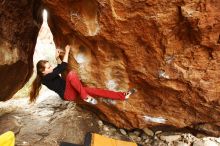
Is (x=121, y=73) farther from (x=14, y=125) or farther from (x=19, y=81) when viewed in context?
(x=19, y=81)

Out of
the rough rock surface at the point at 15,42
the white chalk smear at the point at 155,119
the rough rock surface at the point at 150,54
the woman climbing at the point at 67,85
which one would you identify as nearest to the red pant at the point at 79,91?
the woman climbing at the point at 67,85

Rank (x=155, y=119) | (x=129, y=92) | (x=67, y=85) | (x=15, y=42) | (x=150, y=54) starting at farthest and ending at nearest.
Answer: (x=15, y=42), (x=155, y=119), (x=129, y=92), (x=67, y=85), (x=150, y=54)

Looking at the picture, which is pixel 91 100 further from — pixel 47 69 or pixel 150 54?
pixel 150 54

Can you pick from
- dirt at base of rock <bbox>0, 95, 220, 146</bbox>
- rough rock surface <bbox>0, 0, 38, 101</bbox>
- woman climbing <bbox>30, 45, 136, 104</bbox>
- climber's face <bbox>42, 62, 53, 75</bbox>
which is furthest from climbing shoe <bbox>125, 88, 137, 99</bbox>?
rough rock surface <bbox>0, 0, 38, 101</bbox>

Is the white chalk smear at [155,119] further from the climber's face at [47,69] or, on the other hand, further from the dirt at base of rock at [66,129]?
the climber's face at [47,69]

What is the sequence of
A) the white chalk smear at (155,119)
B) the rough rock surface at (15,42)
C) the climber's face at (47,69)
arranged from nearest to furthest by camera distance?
the climber's face at (47,69), the white chalk smear at (155,119), the rough rock surface at (15,42)

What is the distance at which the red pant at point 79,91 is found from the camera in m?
5.22

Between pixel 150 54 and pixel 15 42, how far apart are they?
3.08 metres

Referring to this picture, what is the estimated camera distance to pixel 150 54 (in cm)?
503

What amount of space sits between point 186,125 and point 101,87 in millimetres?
1649

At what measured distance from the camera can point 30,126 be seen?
6.07 metres

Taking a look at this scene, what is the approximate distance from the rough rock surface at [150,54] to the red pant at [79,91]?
130 mm

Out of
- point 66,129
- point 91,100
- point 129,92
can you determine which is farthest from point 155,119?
point 66,129

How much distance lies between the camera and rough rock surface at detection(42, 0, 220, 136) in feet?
15.1
